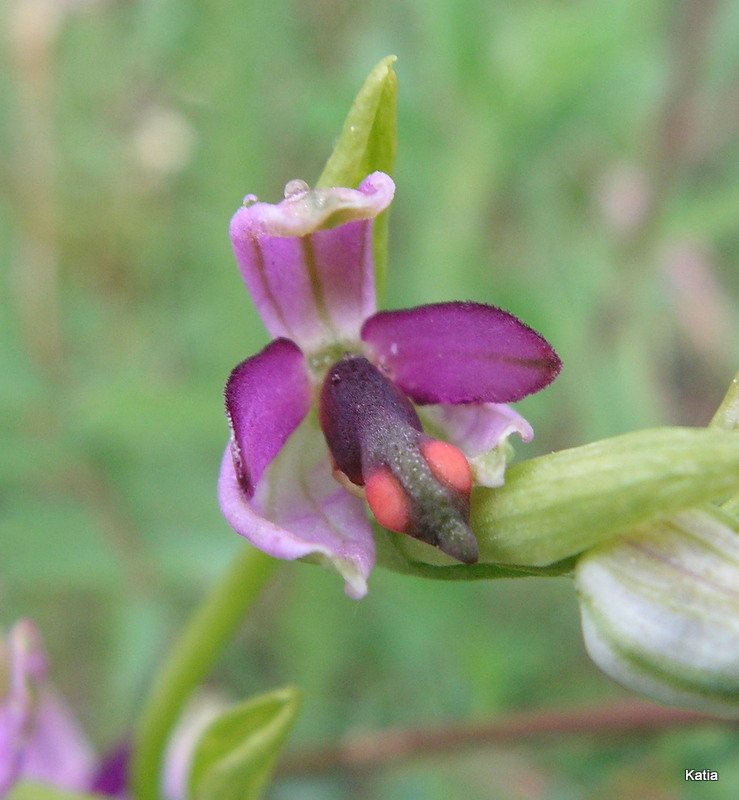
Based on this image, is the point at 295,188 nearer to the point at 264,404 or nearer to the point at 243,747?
the point at 264,404

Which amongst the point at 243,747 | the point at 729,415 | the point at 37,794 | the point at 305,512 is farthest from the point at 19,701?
the point at 729,415

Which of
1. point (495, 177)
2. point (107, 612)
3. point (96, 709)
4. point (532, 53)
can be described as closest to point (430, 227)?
point (495, 177)

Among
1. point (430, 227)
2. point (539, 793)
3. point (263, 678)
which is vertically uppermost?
point (430, 227)

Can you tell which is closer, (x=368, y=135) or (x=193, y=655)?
(x=368, y=135)

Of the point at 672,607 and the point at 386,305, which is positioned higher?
the point at 672,607

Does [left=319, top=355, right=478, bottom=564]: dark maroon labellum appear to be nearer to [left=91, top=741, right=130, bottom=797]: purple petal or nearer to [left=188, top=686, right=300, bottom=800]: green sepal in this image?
[left=188, top=686, right=300, bottom=800]: green sepal

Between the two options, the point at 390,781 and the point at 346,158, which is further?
the point at 390,781

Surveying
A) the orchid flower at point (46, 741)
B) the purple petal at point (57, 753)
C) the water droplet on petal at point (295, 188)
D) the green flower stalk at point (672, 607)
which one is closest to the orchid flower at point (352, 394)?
the water droplet on petal at point (295, 188)

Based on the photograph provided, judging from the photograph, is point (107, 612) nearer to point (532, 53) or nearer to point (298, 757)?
point (298, 757)
